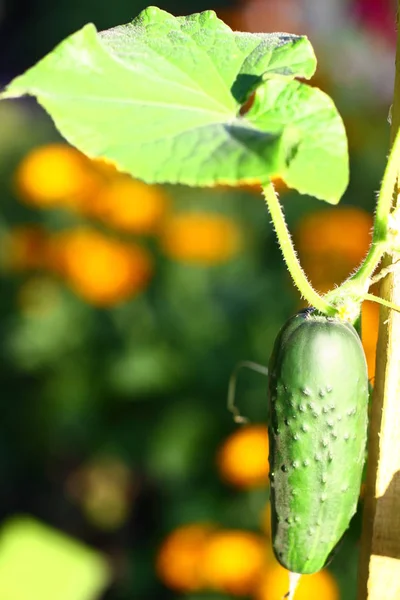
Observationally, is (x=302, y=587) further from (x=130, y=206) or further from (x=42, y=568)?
(x=130, y=206)

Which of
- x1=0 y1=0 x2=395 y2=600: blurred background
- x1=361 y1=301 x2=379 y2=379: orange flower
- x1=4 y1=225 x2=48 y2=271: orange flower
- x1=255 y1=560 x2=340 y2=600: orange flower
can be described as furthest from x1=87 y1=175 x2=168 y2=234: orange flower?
x1=255 y1=560 x2=340 y2=600: orange flower

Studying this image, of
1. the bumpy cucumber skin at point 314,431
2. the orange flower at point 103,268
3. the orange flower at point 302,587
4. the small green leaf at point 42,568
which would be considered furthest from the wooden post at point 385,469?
the orange flower at point 103,268

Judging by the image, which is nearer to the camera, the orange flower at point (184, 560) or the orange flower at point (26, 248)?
the orange flower at point (184, 560)

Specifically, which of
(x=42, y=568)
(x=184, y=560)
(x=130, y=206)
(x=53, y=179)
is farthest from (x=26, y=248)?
(x=42, y=568)

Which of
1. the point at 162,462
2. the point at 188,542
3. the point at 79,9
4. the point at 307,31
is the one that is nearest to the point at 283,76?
the point at 188,542

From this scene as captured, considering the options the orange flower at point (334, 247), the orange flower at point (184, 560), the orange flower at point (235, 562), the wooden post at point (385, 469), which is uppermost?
the wooden post at point (385, 469)

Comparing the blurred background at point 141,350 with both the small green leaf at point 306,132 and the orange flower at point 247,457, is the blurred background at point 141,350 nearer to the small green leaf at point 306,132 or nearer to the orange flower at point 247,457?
the orange flower at point 247,457

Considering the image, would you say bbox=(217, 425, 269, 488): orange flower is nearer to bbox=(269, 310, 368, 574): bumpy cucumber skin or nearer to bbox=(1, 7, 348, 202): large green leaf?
bbox=(269, 310, 368, 574): bumpy cucumber skin
